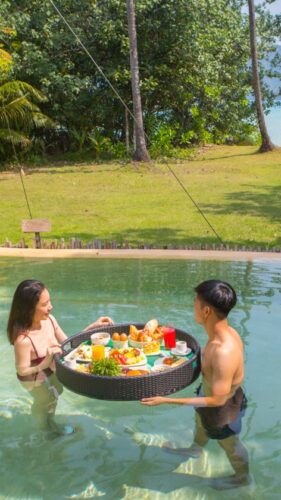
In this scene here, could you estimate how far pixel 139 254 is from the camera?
9094 millimetres

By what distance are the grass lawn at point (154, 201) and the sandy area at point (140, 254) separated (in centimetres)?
126

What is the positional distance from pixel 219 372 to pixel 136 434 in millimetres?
1507

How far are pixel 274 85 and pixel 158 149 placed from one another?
13.8 metres

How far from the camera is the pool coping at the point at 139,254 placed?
8.77 m

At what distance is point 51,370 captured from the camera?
165 inches

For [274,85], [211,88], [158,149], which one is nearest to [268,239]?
[158,149]

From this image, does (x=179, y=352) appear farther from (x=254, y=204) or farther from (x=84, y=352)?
(x=254, y=204)

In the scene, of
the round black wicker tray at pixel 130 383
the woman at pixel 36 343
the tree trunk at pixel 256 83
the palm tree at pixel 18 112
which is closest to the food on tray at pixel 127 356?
the round black wicker tray at pixel 130 383

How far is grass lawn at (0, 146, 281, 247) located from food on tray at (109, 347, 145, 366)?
6.49 metres

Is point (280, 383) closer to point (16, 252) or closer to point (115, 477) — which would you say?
point (115, 477)

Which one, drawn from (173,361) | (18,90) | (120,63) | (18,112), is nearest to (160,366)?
(173,361)

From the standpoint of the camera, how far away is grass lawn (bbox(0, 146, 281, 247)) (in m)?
11.2

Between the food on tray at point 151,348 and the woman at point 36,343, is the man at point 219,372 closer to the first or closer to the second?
the food on tray at point 151,348

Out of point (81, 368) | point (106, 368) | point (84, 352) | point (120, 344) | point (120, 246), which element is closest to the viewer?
point (106, 368)
